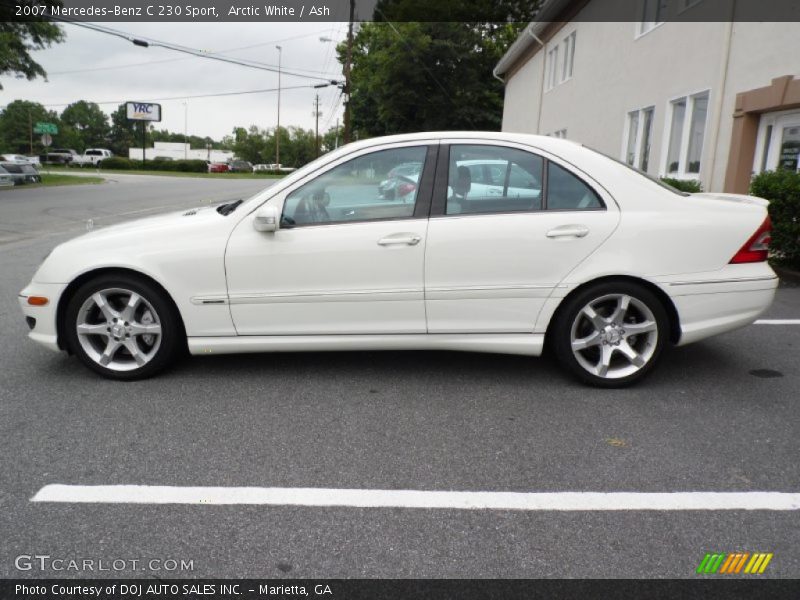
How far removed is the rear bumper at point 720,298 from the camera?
13.2 feet

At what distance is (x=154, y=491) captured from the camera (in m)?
2.85

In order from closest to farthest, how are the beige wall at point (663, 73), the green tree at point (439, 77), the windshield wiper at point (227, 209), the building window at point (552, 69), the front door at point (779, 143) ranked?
the windshield wiper at point (227, 209) < the front door at point (779, 143) < the beige wall at point (663, 73) < the building window at point (552, 69) < the green tree at point (439, 77)

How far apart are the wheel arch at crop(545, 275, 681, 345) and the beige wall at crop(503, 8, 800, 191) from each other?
21.5ft

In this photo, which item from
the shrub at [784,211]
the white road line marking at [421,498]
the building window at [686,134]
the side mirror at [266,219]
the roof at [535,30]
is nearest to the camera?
the white road line marking at [421,498]

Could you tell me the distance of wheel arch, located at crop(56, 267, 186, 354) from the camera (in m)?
4.11

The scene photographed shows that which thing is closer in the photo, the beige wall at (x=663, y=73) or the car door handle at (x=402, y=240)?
the car door handle at (x=402, y=240)

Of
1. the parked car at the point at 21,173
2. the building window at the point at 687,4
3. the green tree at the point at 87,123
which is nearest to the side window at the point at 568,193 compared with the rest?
the building window at the point at 687,4

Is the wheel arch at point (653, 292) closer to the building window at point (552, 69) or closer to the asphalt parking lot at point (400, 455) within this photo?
the asphalt parking lot at point (400, 455)

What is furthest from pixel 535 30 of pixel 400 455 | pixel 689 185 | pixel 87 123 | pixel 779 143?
pixel 87 123

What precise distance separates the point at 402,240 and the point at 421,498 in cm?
167

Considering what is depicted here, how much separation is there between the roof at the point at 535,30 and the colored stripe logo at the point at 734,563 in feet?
59.6

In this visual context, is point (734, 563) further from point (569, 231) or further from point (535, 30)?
point (535, 30)

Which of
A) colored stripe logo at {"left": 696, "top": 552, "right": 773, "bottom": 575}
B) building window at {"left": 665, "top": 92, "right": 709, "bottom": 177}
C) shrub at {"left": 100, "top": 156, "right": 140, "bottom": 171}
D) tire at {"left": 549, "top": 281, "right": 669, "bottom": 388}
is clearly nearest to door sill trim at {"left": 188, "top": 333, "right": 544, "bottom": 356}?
tire at {"left": 549, "top": 281, "right": 669, "bottom": 388}

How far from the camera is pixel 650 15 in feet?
44.8
